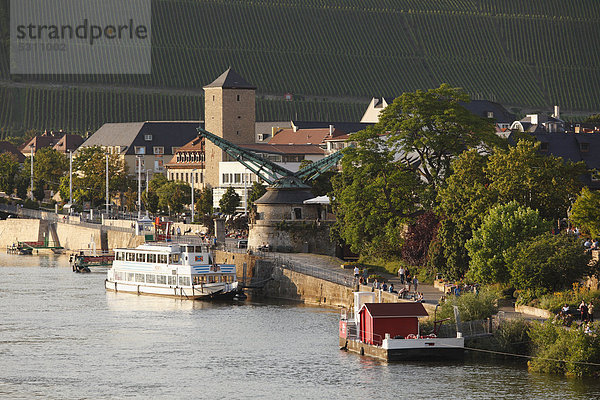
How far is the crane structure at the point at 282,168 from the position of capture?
10319 centimetres

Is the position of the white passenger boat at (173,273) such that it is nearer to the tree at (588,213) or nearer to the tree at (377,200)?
the tree at (377,200)

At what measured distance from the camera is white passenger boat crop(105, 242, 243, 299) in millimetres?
90125

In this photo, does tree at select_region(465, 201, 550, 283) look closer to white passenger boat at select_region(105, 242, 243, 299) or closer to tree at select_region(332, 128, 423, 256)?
tree at select_region(332, 128, 423, 256)

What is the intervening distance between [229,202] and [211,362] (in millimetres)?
82343

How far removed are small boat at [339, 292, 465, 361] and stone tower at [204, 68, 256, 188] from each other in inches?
4284

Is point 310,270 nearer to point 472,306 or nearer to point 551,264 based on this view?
point 551,264

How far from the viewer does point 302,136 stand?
17850cm

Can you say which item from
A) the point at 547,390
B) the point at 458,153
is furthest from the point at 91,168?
the point at 547,390

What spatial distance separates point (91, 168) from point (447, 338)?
117586mm

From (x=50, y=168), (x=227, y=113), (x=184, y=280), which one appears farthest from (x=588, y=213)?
(x=50, y=168)

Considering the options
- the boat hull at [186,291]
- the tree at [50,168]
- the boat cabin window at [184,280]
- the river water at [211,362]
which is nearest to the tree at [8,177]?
the tree at [50,168]

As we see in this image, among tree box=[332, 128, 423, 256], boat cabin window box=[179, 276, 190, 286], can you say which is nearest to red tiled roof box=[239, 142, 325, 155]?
boat cabin window box=[179, 276, 190, 286]

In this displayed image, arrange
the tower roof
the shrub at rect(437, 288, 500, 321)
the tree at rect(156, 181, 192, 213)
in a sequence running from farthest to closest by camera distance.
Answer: the tower roof → the tree at rect(156, 181, 192, 213) → the shrub at rect(437, 288, 500, 321)

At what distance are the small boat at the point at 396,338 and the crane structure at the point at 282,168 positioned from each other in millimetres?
39449
